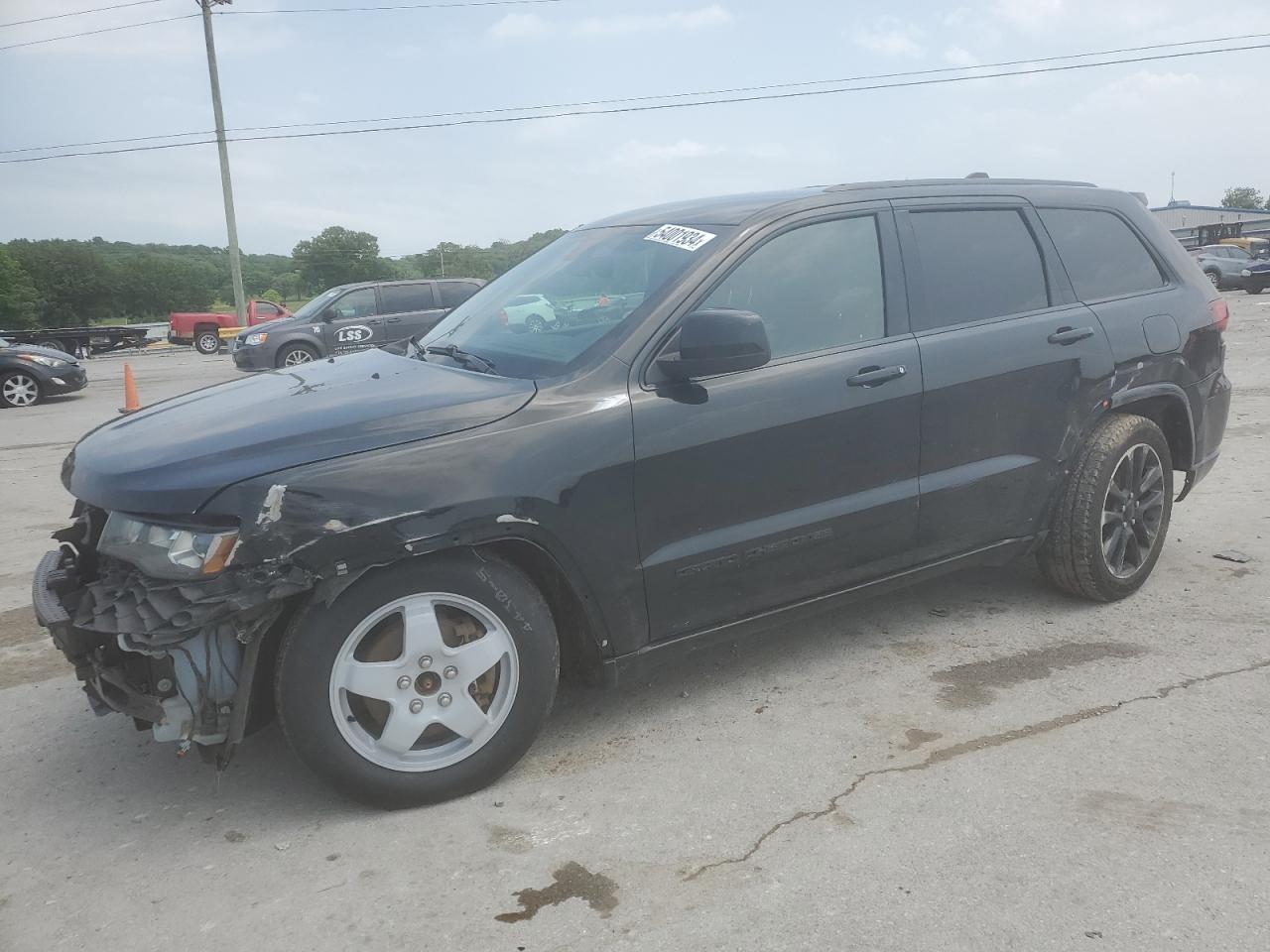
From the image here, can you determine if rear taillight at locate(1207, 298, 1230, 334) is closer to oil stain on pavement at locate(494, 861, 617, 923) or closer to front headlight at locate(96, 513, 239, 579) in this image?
oil stain on pavement at locate(494, 861, 617, 923)

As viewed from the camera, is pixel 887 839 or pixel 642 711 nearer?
pixel 887 839

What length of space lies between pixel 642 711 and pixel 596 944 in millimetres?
1274

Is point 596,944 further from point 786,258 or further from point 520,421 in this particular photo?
point 786,258

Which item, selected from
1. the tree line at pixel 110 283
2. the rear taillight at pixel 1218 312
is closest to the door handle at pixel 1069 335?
the rear taillight at pixel 1218 312

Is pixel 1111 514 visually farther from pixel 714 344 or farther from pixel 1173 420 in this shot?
pixel 714 344

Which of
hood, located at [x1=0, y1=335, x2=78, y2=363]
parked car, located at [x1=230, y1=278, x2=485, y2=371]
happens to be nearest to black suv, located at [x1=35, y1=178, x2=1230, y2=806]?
hood, located at [x1=0, y1=335, x2=78, y2=363]

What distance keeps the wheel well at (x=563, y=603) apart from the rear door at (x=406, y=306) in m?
14.8

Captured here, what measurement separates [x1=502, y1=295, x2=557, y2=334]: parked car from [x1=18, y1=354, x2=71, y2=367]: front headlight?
13773mm

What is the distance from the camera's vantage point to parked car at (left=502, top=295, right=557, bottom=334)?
3643mm

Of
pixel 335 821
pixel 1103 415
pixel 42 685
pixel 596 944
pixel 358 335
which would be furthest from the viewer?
pixel 358 335

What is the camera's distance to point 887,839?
8.89 ft

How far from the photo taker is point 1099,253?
4402 millimetres

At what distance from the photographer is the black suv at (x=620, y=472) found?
2.74m

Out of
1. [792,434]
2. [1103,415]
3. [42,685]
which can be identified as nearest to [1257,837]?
[792,434]
